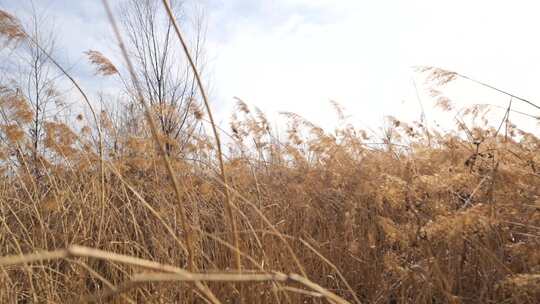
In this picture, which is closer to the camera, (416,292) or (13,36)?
(416,292)

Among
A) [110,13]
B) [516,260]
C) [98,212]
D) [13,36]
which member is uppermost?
[13,36]

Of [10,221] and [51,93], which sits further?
[51,93]

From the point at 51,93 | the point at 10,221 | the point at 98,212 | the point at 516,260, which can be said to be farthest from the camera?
the point at 51,93

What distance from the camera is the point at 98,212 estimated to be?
2205 millimetres

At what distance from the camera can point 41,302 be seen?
5.79 ft

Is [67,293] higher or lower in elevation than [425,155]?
lower

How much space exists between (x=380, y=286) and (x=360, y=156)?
5.32 feet

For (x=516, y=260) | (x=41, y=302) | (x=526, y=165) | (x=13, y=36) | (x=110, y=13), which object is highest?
(x=13, y=36)

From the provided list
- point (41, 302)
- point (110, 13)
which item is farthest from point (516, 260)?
point (41, 302)

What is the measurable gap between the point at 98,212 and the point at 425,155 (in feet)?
5.84

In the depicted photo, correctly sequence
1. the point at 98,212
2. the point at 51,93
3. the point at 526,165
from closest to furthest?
the point at 526,165, the point at 98,212, the point at 51,93

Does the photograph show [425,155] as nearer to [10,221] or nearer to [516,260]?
[516,260]

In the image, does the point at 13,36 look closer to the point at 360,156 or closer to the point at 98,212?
the point at 98,212

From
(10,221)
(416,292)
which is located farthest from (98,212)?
(416,292)
